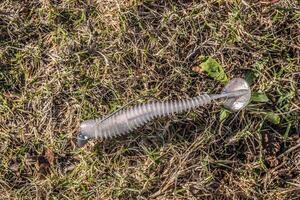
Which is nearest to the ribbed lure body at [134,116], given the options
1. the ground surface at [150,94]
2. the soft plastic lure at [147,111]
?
the soft plastic lure at [147,111]

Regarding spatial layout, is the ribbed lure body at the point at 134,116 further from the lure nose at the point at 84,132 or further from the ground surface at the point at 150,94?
the ground surface at the point at 150,94

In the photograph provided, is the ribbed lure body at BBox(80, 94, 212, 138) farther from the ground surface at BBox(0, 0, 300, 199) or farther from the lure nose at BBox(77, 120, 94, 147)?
the ground surface at BBox(0, 0, 300, 199)

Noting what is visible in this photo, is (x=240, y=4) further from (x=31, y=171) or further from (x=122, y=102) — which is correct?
(x=31, y=171)

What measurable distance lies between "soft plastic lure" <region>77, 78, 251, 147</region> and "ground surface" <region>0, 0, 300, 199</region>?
0.32 ft

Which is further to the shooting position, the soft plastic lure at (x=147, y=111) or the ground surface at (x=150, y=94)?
the ground surface at (x=150, y=94)

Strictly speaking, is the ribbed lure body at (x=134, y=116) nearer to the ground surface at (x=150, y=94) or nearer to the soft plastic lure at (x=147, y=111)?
the soft plastic lure at (x=147, y=111)

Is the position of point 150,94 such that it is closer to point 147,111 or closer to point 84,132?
point 147,111

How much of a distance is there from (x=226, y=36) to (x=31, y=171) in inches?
54.5

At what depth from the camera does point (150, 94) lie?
342 cm

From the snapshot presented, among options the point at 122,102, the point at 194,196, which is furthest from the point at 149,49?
the point at 194,196

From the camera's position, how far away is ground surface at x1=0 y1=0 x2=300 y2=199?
3.41m

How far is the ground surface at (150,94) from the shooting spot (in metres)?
3.41

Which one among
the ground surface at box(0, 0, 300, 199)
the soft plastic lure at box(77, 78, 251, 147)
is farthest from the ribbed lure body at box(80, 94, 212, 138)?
the ground surface at box(0, 0, 300, 199)

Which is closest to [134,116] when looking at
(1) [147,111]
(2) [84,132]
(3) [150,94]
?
(1) [147,111]
